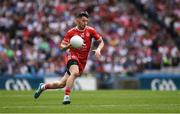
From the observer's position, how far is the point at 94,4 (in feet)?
114

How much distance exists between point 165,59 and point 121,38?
2.63 m

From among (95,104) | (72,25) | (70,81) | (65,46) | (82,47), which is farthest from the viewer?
(72,25)

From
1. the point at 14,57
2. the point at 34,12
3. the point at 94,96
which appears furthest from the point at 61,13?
the point at 94,96

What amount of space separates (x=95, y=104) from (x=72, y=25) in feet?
50.5

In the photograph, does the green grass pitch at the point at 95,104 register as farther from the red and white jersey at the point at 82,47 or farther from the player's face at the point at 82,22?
the player's face at the point at 82,22

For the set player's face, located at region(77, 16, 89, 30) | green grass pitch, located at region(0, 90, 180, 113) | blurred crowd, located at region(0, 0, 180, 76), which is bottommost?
green grass pitch, located at region(0, 90, 180, 113)

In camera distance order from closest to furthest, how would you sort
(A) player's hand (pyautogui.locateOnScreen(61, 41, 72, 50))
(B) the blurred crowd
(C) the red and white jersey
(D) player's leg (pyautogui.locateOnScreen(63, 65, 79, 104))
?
1. (D) player's leg (pyautogui.locateOnScreen(63, 65, 79, 104))
2. (A) player's hand (pyautogui.locateOnScreen(61, 41, 72, 50))
3. (C) the red and white jersey
4. (B) the blurred crowd

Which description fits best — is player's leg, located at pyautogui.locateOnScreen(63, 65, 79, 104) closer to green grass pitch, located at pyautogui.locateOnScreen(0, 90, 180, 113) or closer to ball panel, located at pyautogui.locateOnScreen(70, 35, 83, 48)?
→ green grass pitch, located at pyautogui.locateOnScreen(0, 90, 180, 113)

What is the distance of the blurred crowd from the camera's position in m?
30.9

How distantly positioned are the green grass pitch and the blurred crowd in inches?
365

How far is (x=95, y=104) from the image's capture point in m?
17.8

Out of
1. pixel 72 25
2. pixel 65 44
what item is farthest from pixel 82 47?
pixel 72 25

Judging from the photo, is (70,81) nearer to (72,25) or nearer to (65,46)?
(65,46)

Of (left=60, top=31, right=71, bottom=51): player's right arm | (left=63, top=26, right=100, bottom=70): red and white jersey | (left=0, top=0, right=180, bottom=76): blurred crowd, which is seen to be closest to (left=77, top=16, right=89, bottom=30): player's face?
(left=63, top=26, right=100, bottom=70): red and white jersey
